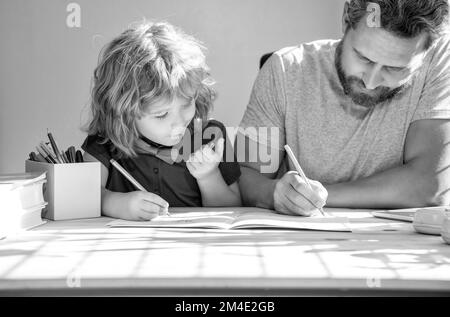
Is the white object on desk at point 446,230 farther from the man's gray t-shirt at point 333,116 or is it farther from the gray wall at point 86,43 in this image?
the gray wall at point 86,43

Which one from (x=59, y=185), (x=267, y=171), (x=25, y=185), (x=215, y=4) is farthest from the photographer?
(x=215, y=4)

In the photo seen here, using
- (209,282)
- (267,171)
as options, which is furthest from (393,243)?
(267,171)

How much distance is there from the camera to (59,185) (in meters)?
1.43

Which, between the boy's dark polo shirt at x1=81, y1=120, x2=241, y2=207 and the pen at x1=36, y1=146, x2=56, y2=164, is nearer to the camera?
the pen at x1=36, y1=146, x2=56, y2=164

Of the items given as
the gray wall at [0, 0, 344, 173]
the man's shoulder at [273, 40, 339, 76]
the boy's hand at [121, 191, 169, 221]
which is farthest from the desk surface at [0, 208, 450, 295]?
the gray wall at [0, 0, 344, 173]

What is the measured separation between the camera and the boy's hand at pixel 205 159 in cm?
169

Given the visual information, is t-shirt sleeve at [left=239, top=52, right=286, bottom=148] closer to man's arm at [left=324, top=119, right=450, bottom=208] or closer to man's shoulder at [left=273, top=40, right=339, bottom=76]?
man's shoulder at [left=273, top=40, right=339, bottom=76]

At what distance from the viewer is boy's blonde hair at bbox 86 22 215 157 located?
1712 millimetres

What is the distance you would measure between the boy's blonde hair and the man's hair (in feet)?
1.67

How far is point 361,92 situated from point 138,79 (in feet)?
2.12

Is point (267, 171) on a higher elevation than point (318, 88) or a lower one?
lower

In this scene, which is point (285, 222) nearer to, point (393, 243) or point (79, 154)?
point (393, 243)
